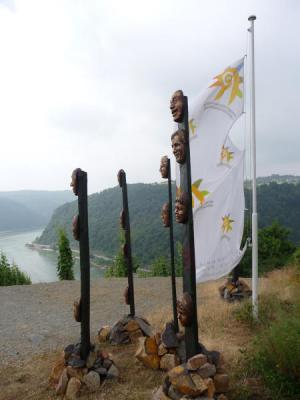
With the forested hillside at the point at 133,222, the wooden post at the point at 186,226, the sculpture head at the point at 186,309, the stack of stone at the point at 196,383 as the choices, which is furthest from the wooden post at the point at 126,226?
the forested hillside at the point at 133,222

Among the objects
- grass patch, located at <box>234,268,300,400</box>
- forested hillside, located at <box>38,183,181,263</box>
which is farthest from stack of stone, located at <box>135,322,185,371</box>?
forested hillside, located at <box>38,183,181,263</box>

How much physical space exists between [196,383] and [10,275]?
1192cm

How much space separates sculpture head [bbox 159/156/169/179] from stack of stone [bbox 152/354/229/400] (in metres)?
2.59

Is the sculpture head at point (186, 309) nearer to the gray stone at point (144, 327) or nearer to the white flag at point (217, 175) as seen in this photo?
the white flag at point (217, 175)

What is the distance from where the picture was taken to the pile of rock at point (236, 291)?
8.21 m

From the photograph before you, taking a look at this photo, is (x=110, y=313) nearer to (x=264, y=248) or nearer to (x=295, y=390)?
(x=295, y=390)

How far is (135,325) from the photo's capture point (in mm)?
6184

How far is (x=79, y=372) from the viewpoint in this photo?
470 centimetres

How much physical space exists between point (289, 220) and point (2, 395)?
34.1 m

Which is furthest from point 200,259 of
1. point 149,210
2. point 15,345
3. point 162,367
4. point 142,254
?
point 149,210

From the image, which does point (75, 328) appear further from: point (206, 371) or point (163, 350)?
point (206, 371)

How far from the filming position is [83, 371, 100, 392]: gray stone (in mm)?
4565

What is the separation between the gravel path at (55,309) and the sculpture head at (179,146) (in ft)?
14.1

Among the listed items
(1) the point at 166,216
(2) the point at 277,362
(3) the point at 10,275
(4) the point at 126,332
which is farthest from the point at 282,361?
(3) the point at 10,275
